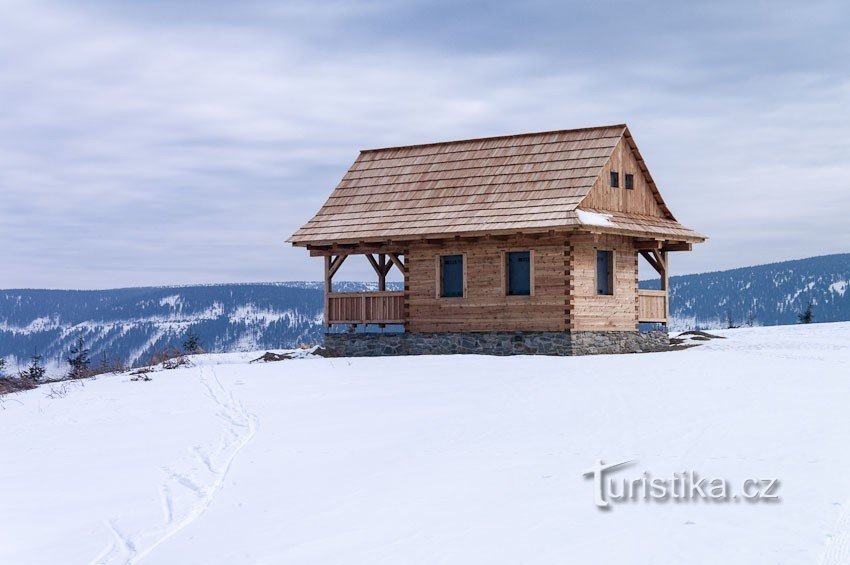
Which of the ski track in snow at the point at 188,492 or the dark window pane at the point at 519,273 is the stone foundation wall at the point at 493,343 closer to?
the dark window pane at the point at 519,273

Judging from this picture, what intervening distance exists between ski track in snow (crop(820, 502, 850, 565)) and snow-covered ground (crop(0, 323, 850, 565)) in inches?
1.0

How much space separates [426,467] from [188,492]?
108 inches

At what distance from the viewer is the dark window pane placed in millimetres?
27281

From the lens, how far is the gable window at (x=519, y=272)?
2728cm

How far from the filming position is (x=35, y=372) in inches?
1476

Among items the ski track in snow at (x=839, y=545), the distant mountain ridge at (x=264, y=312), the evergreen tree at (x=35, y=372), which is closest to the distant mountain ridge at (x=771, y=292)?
the distant mountain ridge at (x=264, y=312)

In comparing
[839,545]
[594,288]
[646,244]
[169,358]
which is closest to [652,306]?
[646,244]

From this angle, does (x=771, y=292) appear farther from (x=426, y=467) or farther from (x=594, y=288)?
(x=426, y=467)

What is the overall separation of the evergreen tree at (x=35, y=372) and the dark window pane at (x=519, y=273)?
13495 millimetres

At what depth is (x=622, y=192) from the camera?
95.4 feet

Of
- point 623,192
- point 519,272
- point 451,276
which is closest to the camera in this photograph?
point 519,272

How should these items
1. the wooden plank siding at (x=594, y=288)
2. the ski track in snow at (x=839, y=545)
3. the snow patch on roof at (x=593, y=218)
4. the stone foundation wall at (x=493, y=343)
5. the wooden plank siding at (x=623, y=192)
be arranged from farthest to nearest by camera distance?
1. the wooden plank siding at (x=623, y=192)
2. the wooden plank siding at (x=594, y=288)
3. the stone foundation wall at (x=493, y=343)
4. the snow patch on roof at (x=593, y=218)
5. the ski track in snow at (x=839, y=545)

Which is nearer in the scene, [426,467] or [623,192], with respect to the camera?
[426,467]

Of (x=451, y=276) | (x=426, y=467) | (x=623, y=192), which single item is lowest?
(x=426, y=467)
